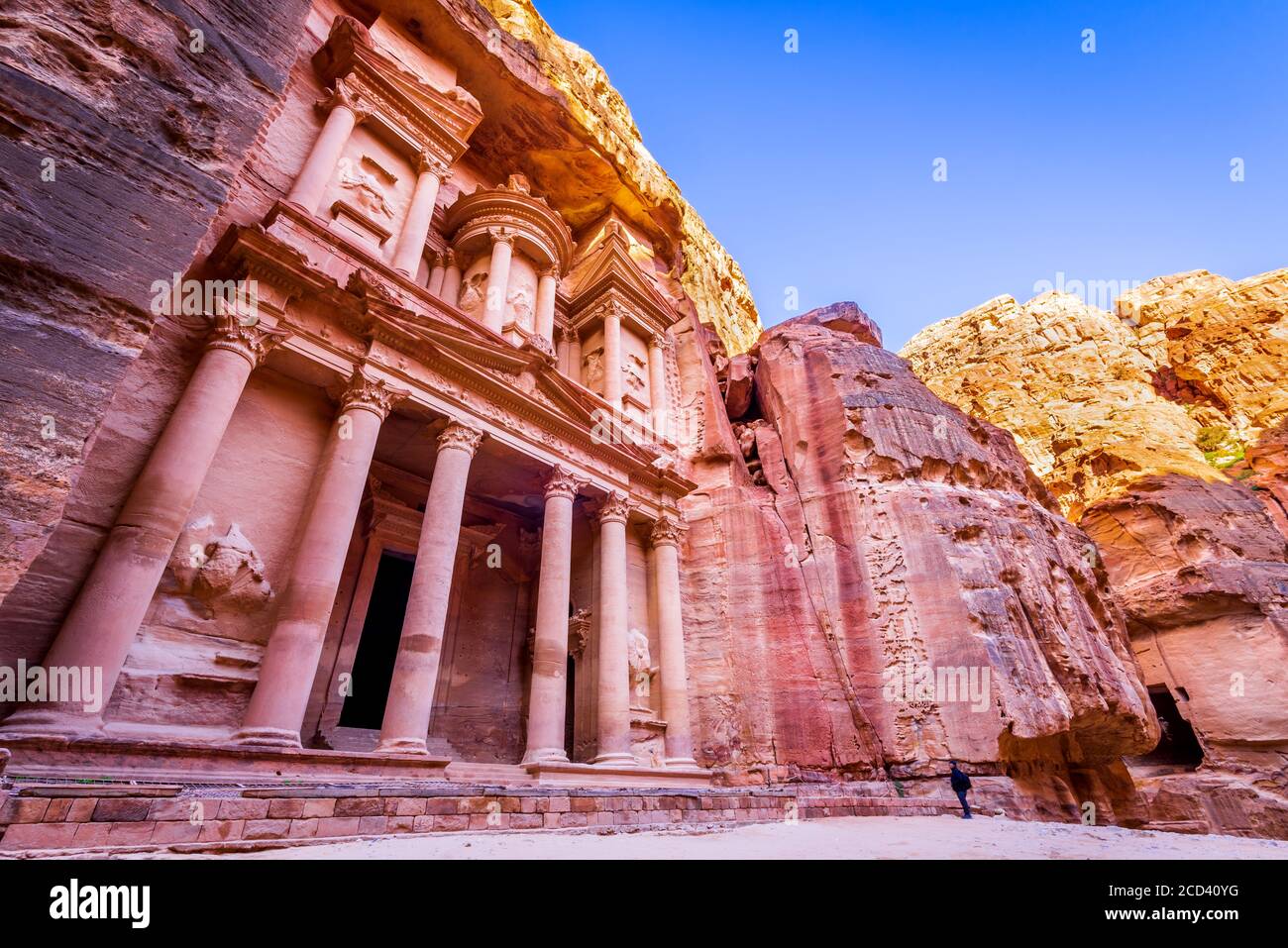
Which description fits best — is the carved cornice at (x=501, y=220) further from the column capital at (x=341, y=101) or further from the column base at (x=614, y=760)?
the column base at (x=614, y=760)

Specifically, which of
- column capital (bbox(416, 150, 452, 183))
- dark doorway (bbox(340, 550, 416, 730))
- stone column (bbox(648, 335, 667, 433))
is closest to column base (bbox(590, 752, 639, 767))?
dark doorway (bbox(340, 550, 416, 730))

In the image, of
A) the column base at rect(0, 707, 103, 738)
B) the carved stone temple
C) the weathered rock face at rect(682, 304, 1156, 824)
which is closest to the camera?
the carved stone temple

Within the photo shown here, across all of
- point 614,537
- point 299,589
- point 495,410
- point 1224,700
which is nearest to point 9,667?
point 299,589

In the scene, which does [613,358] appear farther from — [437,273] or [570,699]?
[570,699]

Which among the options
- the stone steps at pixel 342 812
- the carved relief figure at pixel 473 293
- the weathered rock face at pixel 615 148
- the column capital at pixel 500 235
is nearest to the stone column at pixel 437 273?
the carved relief figure at pixel 473 293

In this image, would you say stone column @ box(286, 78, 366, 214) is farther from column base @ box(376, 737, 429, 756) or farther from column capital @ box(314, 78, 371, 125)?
column base @ box(376, 737, 429, 756)

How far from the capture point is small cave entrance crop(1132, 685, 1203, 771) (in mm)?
22703

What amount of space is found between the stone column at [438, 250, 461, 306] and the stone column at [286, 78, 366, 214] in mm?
4012

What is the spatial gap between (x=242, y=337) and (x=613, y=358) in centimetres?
1090

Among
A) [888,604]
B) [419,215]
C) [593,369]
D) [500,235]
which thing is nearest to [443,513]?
[419,215]

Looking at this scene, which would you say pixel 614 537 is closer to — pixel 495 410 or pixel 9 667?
pixel 495 410

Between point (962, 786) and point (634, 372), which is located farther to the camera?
point (634, 372)

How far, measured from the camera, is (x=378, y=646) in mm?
13047
